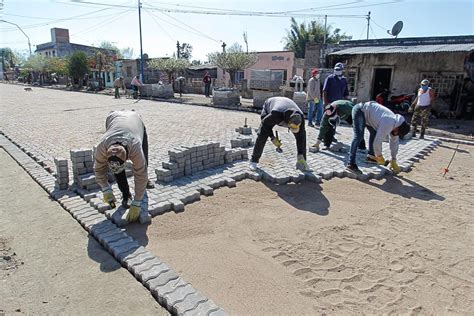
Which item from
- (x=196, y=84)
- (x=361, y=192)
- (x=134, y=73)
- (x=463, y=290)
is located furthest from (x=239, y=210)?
(x=134, y=73)

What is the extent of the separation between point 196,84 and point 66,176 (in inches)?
893

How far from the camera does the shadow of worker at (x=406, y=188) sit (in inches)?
180

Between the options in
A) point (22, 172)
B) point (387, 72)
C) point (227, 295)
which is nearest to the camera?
point (227, 295)

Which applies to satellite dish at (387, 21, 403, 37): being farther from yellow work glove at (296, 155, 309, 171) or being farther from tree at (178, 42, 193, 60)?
tree at (178, 42, 193, 60)

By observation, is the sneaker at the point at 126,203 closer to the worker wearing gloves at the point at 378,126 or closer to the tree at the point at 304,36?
the worker wearing gloves at the point at 378,126

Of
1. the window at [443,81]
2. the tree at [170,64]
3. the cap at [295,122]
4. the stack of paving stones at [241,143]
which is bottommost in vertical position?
the stack of paving stones at [241,143]

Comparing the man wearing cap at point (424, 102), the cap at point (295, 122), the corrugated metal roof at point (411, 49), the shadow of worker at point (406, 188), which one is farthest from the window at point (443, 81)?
the cap at point (295, 122)

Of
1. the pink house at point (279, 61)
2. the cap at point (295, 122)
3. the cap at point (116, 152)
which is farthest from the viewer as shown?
the pink house at point (279, 61)

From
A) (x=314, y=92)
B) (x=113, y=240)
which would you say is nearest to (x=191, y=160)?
(x=113, y=240)

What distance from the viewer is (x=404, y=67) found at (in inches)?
540

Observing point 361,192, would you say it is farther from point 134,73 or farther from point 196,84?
point 134,73

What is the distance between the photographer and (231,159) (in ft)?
18.5

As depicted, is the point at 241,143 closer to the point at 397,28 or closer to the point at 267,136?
the point at 267,136

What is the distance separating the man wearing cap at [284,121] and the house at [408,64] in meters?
9.34
